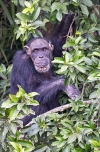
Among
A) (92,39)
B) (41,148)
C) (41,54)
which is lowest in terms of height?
(41,148)

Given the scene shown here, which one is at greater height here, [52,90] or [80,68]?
[80,68]

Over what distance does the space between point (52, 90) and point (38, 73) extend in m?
0.28

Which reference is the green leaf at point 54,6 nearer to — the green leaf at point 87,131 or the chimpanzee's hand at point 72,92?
the chimpanzee's hand at point 72,92

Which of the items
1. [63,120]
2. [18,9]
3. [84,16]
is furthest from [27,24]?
[18,9]

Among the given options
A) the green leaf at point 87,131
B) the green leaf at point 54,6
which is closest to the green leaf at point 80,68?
the green leaf at point 87,131

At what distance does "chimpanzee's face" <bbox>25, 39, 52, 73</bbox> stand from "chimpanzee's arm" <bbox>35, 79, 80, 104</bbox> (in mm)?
139

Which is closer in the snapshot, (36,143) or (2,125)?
(2,125)

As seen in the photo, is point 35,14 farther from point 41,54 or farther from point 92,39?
point 41,54

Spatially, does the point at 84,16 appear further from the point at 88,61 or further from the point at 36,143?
the point at 36,143

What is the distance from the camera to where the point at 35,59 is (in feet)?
11.6

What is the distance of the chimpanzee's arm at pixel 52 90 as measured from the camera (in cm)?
325

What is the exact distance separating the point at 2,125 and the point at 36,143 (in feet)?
1.20

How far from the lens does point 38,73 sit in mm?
3682

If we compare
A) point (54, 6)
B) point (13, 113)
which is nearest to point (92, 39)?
point (54, 6)
